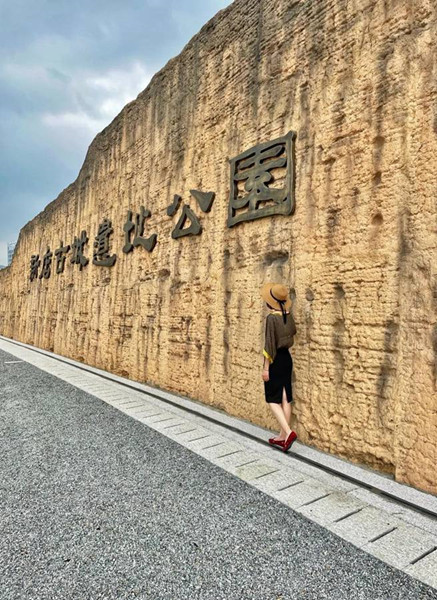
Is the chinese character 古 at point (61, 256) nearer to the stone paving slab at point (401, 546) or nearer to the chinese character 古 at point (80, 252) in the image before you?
the chinese character 古 at point (80, 252)

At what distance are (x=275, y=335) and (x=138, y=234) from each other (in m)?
4.70

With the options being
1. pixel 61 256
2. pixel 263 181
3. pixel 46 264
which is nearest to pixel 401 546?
pixel 263 181

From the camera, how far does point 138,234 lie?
7410mm

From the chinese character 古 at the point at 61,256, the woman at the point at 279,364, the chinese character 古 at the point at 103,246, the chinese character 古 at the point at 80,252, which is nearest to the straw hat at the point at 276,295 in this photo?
the woman at the point at 279,364

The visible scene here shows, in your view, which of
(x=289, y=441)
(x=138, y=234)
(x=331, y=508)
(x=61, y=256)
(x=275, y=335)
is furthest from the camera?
(x=61, y=256)

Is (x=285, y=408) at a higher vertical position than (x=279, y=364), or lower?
lower

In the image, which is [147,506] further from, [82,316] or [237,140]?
[82,316]

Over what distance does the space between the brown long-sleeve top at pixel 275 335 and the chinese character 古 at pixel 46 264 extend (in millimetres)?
12026

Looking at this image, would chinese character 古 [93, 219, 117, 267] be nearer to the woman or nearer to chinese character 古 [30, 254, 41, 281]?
the woman

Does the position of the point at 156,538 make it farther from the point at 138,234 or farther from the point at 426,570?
the point at 138,234

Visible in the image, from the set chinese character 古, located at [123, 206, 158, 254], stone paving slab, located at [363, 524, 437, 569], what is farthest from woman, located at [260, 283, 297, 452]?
chinese character 古, located at [123, 206, 158, 254]

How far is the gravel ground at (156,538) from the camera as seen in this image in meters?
→ 1.75

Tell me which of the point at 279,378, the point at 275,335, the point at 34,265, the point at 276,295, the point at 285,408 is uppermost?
the point at 34,265

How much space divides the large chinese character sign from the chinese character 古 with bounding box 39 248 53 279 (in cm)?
1067
